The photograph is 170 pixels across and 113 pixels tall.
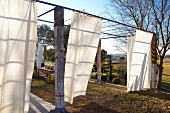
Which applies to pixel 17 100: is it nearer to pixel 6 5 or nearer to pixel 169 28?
pixel 6 5

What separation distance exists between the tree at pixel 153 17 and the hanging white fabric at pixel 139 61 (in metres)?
3.28

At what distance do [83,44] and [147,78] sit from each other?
3203 millimetres

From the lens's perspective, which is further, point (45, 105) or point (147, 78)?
point (147, 78)

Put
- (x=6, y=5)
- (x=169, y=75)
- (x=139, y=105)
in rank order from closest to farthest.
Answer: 1. (x=6, y=5)
2. (x=139, y=105)
3. (x=169, y=75)

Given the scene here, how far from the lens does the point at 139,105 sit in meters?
5.46

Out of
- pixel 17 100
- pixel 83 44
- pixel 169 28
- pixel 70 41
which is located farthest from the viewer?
pixel 169 28

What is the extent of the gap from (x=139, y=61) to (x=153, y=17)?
15.8 feet

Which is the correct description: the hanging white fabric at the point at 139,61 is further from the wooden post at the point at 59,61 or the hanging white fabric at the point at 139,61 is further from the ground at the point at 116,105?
the wooden post at the point at 59,61

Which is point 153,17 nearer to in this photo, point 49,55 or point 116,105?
point 116,105

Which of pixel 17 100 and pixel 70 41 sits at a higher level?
pixel 70 41

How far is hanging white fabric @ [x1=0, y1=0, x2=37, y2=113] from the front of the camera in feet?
11.6

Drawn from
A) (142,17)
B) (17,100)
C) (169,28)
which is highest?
(142,17)

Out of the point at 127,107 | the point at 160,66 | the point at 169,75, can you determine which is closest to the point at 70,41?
the point at 127,107

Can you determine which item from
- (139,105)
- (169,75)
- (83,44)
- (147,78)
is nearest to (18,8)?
(83,44)
